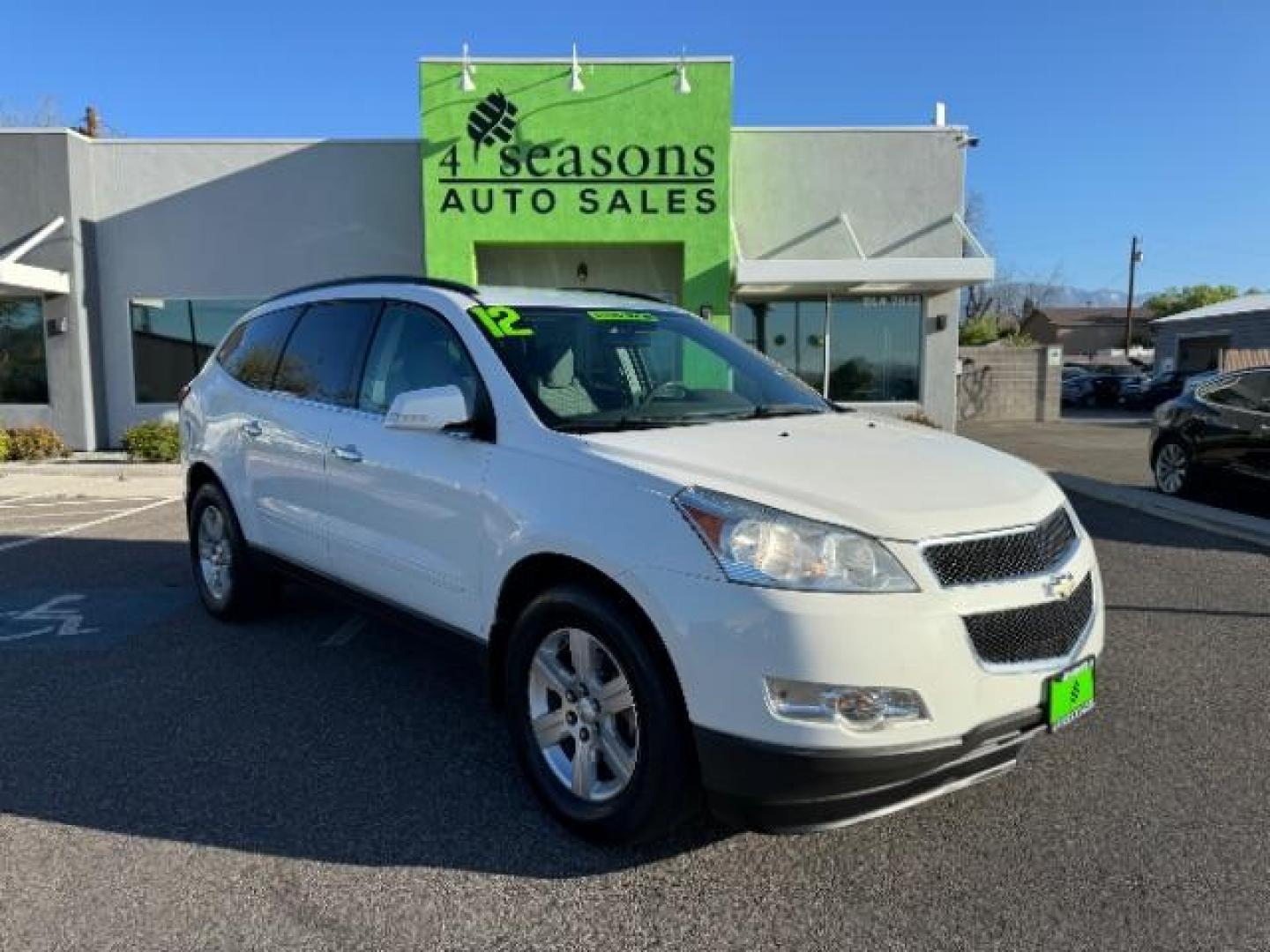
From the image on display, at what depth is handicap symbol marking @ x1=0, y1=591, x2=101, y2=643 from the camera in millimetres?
5746

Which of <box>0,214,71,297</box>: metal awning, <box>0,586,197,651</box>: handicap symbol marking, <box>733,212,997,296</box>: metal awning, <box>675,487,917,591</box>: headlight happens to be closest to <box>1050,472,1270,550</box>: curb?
<box>733,212,997,296</box>: metal awning

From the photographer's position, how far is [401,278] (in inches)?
178

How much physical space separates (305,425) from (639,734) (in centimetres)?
264

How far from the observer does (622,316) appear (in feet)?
14.5

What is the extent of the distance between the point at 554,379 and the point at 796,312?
1502 cm

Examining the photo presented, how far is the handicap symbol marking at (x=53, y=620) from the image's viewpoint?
5746 mm

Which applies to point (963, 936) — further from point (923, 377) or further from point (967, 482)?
point (923, 377)

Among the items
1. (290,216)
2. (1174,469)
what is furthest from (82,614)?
(290,216)

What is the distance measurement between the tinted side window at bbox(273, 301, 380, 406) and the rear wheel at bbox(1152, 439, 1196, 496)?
30.0ft

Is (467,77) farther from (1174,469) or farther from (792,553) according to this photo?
(792,553)

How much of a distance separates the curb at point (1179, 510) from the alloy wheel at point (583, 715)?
22.7ft

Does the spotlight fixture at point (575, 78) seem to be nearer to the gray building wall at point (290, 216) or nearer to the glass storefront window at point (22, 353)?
the gray building wall at point (290, 216)

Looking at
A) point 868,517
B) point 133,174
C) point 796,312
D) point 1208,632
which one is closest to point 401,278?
point 868,517

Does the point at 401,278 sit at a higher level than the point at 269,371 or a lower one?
higher
